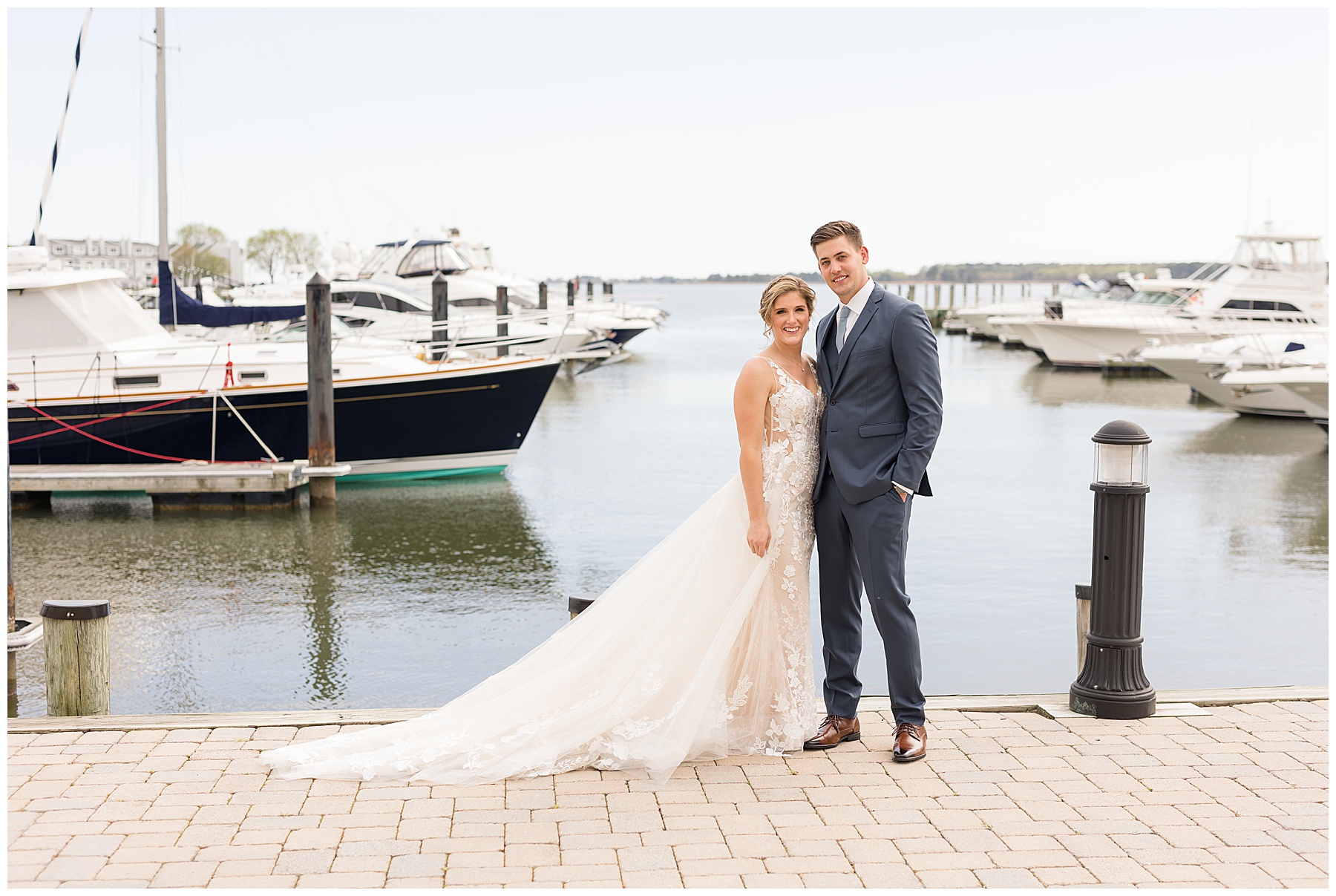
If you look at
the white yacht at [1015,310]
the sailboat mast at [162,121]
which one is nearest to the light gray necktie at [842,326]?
the sailboat mast at [162,121]

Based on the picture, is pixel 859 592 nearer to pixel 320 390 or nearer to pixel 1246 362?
pixel 320 390

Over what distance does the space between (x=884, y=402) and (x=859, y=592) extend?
798 mm

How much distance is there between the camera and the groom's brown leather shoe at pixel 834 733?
4.75 meters

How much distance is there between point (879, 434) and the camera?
14.9 ft

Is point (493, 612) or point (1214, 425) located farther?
point (1214, 425)

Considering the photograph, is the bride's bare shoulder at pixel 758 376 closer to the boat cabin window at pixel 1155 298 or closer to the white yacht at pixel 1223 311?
the white yacht at pixel 1223 311

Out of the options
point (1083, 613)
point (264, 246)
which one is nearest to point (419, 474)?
point (1083, 613)

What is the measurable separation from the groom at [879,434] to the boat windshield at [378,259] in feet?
95.2


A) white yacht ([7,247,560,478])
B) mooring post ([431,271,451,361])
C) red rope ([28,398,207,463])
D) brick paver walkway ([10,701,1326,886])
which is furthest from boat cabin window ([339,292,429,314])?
brick paver walkway ([10,701,1326,886])

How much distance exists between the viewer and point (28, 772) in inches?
175

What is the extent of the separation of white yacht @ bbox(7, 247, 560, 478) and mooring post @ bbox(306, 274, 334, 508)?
0.89 m

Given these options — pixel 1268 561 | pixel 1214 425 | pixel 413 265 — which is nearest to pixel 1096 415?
pixel 1214 425

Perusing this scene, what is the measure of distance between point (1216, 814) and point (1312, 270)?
32484mm

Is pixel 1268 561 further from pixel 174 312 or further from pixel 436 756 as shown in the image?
pixel 174 312
